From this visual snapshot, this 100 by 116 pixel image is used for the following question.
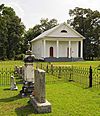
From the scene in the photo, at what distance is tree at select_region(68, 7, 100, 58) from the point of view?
2827 inches

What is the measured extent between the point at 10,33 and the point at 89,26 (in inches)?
783

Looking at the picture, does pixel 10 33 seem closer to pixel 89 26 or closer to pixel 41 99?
pixel 89 26

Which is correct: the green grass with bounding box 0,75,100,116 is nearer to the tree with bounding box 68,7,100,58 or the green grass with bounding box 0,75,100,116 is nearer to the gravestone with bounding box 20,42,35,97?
the gravestone with bounding box 20,42,35,97

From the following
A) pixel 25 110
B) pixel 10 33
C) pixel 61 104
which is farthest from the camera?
pixel 10 33

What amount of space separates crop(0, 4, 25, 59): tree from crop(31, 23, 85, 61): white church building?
33.1 feet

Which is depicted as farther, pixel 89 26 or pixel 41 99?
pixel 89 26

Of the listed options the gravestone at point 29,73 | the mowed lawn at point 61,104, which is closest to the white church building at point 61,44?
the gravestone at point 29,73

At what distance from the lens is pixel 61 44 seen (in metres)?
61.1

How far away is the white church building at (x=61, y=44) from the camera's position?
57469 millimetres

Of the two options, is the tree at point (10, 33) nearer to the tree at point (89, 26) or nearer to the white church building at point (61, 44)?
the white church building at point (61, 44)

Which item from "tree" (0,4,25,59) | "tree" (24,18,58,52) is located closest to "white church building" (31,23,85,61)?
"tree" (0,4,25,59)

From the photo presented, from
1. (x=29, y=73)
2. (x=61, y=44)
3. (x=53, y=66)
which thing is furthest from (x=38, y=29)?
(x=29, y=73)

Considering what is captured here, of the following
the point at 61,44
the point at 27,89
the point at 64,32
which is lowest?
the point at 27,89

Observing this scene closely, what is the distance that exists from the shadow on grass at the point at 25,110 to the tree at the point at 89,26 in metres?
62.6
